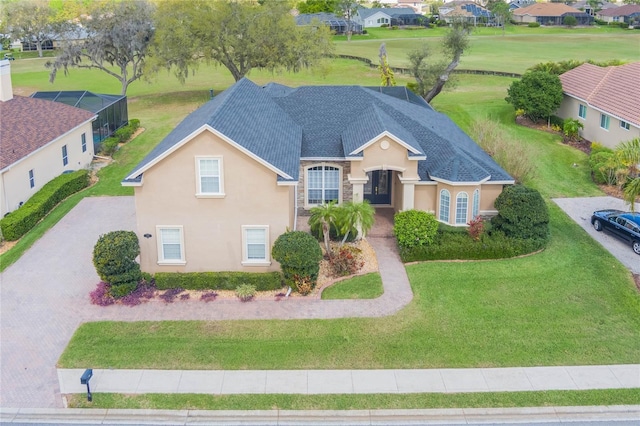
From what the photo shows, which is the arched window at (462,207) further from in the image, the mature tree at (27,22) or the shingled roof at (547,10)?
the shingled roof at (547,10)

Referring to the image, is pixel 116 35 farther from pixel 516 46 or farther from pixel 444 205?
pixel 516 46

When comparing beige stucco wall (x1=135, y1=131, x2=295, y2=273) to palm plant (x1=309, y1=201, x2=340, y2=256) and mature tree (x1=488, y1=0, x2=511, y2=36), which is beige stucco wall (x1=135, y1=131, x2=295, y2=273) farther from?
mature tree (x1=488, y1=0, x2=511, y2=36)

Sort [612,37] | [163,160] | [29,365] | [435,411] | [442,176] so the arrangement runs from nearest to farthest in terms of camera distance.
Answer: [435,411]
[29,365]
[163,160]
[442,176]
[612,37]

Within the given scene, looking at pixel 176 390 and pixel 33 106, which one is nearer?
pixel 176 390

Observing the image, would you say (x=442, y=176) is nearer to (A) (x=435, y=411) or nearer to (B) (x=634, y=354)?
(B) (x=634, y=354)

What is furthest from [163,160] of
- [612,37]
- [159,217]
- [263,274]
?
[612,37]

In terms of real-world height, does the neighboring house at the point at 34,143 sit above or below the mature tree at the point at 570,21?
below

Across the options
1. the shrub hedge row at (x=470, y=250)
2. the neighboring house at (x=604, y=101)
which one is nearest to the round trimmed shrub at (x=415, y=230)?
the shrub hedge row at (x=470, y=250)

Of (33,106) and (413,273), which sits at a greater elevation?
(33,106)
